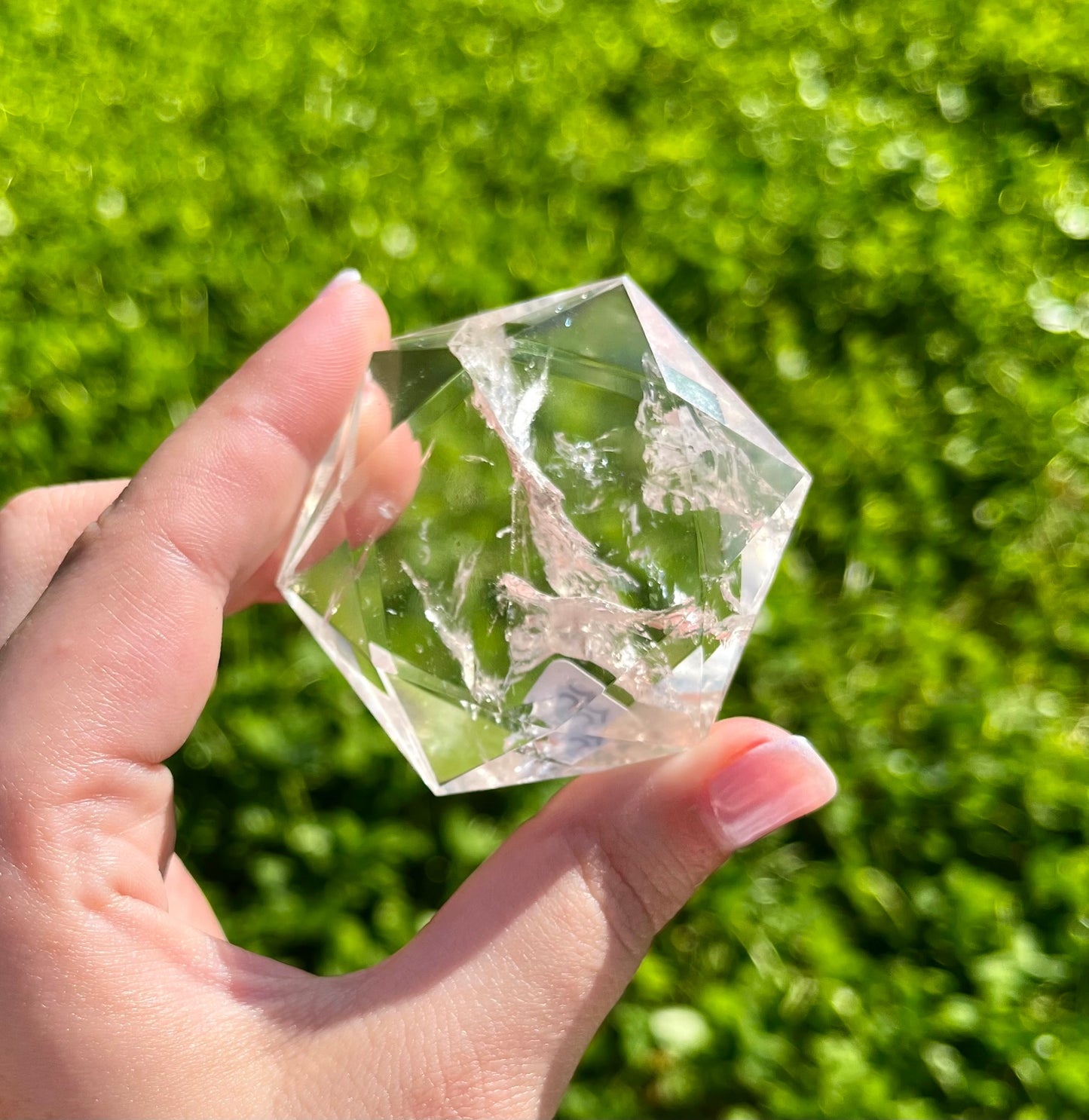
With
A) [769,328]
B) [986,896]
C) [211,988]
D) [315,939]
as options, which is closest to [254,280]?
[769,328]

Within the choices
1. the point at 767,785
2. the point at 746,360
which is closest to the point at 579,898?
the point at 767,785

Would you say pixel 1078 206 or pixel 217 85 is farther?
pixel 217 85

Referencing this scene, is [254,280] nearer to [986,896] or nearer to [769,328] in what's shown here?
[769,328]

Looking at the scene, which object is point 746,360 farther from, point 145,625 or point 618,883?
point 145,625

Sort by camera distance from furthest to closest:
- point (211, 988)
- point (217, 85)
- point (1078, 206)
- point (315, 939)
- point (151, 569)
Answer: point (217, 85), point (1078, 206), point (315, 939), point (151, 569), point (211, 988)

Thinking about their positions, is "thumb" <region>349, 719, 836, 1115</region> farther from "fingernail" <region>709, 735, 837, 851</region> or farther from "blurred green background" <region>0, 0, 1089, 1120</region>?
"blurred green background" <region>0, 0, 1089, 1120</region>

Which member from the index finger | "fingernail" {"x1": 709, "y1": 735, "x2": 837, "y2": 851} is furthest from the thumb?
the index finger
